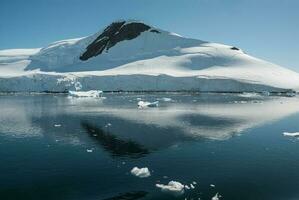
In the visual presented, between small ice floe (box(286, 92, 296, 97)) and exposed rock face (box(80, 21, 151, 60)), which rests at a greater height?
exposed rock face (box(80, 21, 151, 60))

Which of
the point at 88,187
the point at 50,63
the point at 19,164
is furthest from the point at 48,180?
the point at 50,63

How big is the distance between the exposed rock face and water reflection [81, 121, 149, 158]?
312ft

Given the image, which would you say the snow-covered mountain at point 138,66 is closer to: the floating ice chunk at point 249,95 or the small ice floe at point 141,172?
the floating ice chunk at point 249,95

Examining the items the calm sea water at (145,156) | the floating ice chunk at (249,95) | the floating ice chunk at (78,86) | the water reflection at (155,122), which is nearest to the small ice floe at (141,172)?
the calm sea water at (145,156)

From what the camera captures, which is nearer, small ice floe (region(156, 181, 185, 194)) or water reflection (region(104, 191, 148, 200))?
water reflection (region(104, 191, 148, 200))

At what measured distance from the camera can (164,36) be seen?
125m

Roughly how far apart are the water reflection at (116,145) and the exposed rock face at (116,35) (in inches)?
3749

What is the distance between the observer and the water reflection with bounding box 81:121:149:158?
1027 inches

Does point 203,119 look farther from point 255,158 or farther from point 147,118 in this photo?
point 255,158

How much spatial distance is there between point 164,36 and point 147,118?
84088 millimetres

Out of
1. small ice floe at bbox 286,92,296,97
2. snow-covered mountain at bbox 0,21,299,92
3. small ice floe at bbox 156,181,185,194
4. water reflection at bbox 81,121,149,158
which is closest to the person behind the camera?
small ice floe at bbox 156,181,185,194

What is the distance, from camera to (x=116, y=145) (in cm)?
2884

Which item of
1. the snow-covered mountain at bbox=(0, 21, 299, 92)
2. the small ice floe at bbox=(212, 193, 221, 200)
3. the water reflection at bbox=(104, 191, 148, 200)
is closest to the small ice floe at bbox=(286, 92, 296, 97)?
the snow-covered mountain at bbox=(0, 21, 299, 92)

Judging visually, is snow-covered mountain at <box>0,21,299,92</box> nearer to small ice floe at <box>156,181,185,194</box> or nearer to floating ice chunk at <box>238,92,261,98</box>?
floating ice chunk at <box>238,92,261,98</box>
